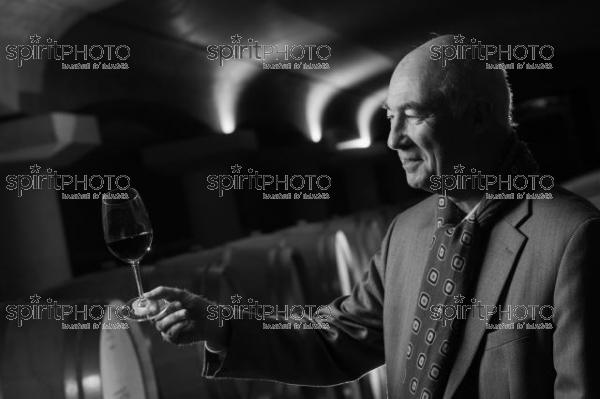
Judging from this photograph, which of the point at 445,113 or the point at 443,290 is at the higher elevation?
the point at 445,113

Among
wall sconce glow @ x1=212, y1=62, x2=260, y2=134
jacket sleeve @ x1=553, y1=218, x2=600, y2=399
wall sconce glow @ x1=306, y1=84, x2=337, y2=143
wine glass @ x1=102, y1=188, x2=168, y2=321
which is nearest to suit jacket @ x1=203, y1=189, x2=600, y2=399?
jacket sleeve @ x1=553, y1=218, x2=600, y2=399

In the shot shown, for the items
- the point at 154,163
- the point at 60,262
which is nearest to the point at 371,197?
the point at 154,163

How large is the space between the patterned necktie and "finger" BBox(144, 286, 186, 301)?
0.46 m

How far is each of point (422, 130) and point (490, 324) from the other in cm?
37

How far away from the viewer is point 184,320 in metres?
1.32

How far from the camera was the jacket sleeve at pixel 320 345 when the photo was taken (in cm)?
151

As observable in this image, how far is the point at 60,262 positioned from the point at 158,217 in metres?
0.36

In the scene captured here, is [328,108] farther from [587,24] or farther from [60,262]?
[60,262]

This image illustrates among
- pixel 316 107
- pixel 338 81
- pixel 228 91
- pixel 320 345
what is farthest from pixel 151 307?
pixel 338 81

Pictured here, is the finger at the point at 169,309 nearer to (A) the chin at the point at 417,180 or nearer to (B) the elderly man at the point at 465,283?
(B) the elderly man at the point at 465,283

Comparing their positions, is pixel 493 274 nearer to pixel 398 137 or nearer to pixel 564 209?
pixel 564 209

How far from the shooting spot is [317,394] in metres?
2.52

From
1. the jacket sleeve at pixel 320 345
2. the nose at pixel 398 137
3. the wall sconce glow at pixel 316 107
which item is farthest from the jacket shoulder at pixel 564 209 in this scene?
the wall sconce glow at pixel 316 107

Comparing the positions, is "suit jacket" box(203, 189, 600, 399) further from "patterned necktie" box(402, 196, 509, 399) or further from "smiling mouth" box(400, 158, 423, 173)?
"smiling mouth" box(400, 158, 423, 173)
